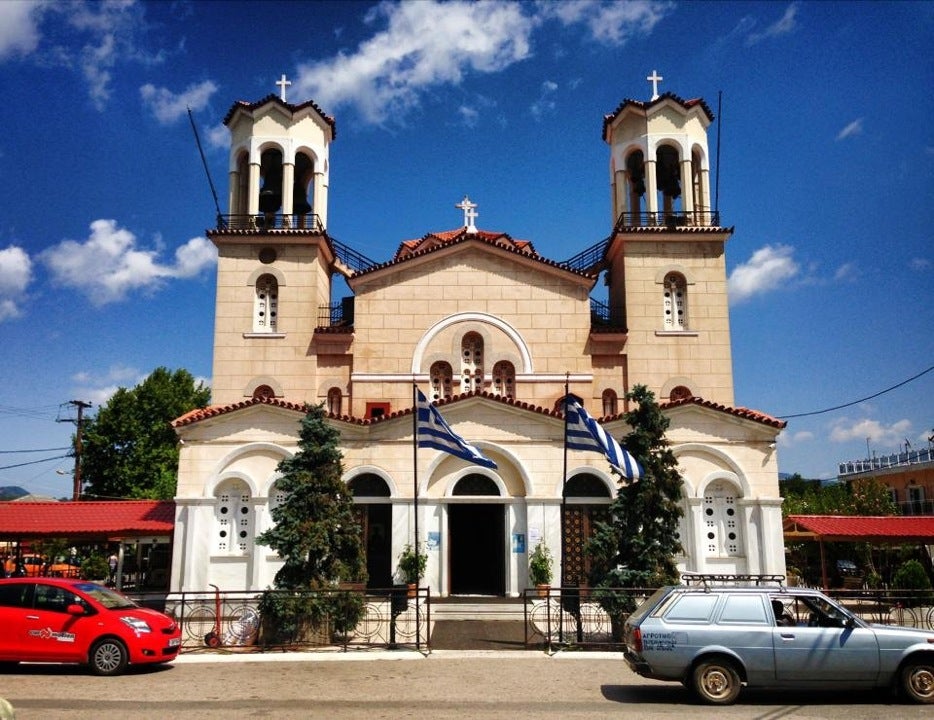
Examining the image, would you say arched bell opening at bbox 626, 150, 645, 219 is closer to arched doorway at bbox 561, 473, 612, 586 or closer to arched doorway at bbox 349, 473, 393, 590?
arched doorway at bbox 561, 473, 612, 586

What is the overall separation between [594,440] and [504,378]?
29.3 ft

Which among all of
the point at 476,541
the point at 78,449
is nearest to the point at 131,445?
the point at 78,449

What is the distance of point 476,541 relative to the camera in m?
24.0

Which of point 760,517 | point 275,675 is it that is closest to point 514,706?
point 275,675

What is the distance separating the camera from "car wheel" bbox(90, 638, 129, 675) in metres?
13.8

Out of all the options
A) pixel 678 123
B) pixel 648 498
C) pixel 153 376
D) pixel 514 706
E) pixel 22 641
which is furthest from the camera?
pixel 153 376

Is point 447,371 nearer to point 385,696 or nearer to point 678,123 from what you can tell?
point 678,123

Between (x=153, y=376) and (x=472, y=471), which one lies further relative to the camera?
(x=153, y=376)

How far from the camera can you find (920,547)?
30.2 meters

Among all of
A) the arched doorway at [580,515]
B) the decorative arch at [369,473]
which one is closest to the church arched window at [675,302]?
the arched doorway at [580,515]

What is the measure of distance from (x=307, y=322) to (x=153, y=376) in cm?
2685

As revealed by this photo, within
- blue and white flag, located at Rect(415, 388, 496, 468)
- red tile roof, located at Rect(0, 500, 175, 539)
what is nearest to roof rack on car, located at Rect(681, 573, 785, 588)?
blue and white flag, located at Rect(415, 388, 496, 468)

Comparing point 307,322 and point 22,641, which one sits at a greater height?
point 307,322

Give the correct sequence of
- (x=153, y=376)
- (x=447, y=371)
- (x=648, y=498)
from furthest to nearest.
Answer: (x=153, y=376) < (x=447, y=371) < (x=648, y=498)
